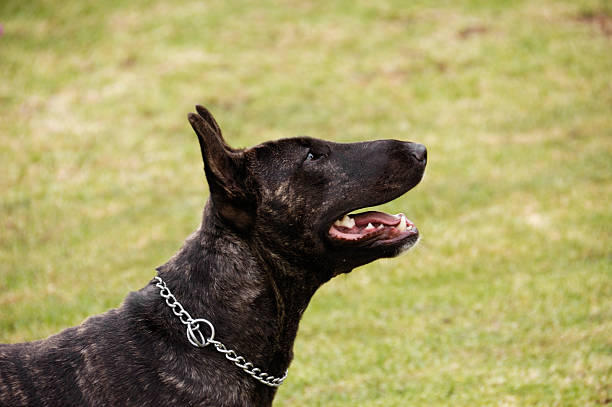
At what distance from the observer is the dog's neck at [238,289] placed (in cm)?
418

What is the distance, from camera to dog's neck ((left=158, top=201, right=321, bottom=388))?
418 centimetres

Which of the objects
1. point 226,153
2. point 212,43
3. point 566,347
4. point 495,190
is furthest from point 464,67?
point 226,153

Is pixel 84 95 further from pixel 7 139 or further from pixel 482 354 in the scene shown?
pixel 482 354

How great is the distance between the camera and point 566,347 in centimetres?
745

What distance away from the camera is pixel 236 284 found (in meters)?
4.23

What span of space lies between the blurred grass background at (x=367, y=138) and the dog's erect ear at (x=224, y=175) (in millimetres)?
3172

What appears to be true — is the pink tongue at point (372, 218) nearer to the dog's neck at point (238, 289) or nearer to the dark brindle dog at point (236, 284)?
the dark brindle dog at point (236, 284)

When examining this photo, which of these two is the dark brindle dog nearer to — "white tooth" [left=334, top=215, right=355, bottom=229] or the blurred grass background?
"white tooth" [left=334, top=215, right=355, bottom=229]

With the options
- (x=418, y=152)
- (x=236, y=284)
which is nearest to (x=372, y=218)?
(x=418, y=152)

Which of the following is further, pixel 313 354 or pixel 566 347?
pixel 313 354

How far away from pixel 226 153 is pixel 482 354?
467 centimetres

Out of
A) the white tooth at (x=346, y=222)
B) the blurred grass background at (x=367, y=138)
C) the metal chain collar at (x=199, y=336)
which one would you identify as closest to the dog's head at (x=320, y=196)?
the white tooth at (x=346, y=222)

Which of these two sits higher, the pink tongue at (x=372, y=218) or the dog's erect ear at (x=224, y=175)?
the dog's erect ear at (x=224, y=175)

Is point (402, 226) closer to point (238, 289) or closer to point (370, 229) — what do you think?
point (370, 229)
